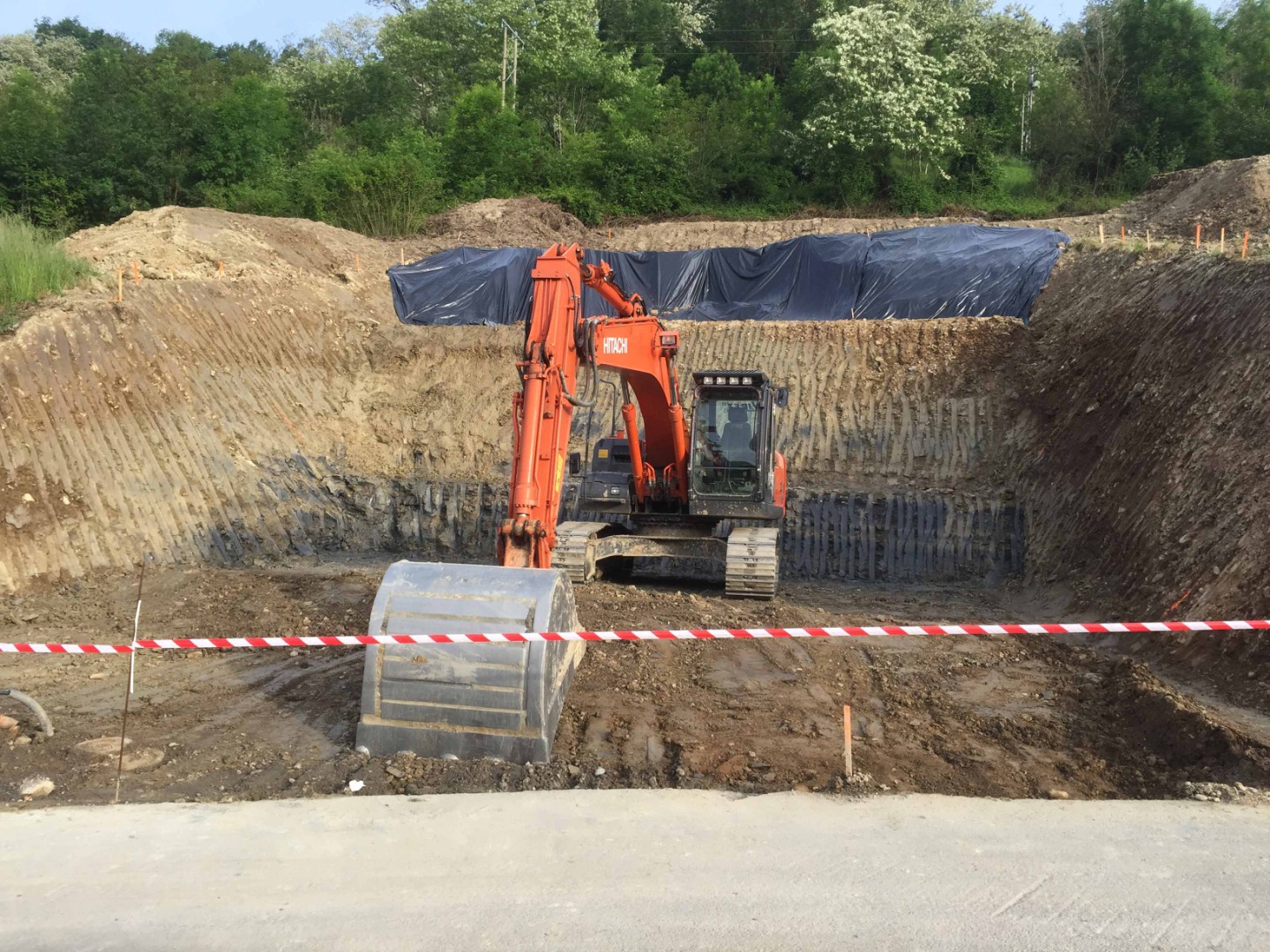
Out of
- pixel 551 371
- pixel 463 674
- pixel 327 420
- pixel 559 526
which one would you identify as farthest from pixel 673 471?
pixel 327 420

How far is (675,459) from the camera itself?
1389cm

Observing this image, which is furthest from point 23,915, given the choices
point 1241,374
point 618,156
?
point 618,156

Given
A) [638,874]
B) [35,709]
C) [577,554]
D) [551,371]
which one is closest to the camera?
[638,874]

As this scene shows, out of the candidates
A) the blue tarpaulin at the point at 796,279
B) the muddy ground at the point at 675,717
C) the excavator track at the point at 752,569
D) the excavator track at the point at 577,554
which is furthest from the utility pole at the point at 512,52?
the muddy ground at the point at 675,717

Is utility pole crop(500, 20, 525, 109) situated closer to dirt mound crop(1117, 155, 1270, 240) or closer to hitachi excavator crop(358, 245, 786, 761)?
dirt mound crop(1117, 155, 1270, 240)

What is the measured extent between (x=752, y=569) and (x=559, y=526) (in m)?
2.91

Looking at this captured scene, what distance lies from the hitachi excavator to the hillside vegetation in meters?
17.9

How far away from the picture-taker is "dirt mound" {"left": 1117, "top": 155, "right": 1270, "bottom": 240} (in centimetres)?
2136

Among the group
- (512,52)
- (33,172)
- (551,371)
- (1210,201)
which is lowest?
(551,371)

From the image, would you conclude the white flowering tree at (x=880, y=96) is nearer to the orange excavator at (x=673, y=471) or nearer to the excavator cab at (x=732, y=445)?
the orange excavator at (x=673, y=471)

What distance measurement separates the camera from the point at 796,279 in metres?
23.0

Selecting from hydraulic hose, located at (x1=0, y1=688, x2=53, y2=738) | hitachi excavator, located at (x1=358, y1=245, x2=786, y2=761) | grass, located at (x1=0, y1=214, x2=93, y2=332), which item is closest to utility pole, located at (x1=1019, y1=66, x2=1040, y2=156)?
hitachi excavator, located at (x1=358, y1=245, x2=786, y2=761)

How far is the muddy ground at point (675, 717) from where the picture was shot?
6465mm

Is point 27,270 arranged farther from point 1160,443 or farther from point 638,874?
point 1160,443
